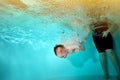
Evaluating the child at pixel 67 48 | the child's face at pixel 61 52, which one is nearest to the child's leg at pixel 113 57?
the child at pixel 67 48

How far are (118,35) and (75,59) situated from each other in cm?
59

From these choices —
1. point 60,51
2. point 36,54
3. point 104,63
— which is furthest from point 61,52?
point 104,63

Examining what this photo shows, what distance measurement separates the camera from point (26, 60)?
10.7ft

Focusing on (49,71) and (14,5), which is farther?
(49,71)

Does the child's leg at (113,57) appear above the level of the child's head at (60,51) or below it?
below

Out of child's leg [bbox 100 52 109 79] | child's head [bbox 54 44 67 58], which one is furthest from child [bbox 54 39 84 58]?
child's leg [bbox 100 52 109 79]

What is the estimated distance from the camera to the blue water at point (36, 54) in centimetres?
318

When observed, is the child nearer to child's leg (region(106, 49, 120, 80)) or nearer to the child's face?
the child's face

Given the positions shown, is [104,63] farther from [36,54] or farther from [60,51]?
[36,54]

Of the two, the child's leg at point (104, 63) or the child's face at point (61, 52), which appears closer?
the child's leg at point (104, 63)

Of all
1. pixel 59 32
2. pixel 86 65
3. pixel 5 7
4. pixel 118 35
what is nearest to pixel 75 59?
pixel 86 65

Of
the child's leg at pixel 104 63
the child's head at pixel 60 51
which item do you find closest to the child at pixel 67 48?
the child's head at pixel 60 51

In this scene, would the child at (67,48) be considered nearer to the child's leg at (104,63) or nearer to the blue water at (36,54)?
the blue water at (36,54)

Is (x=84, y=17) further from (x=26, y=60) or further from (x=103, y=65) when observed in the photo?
(x=26, y=60)
